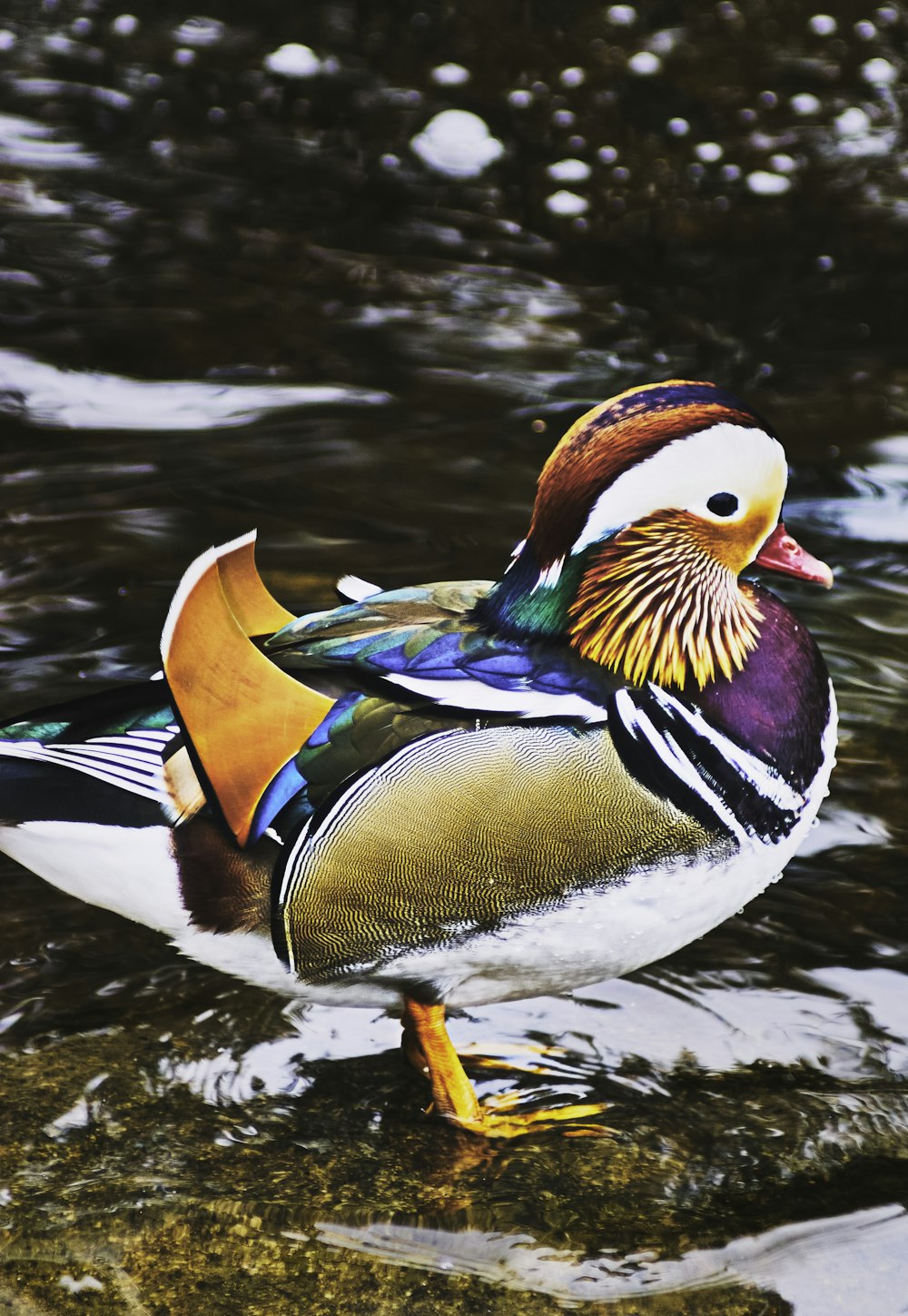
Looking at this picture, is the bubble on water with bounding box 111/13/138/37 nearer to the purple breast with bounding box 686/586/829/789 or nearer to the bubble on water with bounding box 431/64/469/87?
the bubble on water with bounding box 431/64/469/87

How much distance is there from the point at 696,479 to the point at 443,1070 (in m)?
1.26

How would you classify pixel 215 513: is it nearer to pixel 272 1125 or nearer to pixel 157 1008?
pixel 157 1008

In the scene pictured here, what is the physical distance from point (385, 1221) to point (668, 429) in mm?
1499

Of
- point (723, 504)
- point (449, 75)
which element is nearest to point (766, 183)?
point (449, 75)

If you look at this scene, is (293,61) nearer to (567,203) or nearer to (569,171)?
(569,171)

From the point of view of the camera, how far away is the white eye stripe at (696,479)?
3.02 meters

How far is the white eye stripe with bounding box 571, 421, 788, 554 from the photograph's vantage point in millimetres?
3021

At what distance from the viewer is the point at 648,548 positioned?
3.19m

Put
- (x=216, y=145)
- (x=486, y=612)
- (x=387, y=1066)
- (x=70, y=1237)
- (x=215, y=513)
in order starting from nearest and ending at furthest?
1. (x=70, y=1237)
2. (x=486, y=612)
3. (x=387, y=1066)
4. (x=215, y=513)
5. (x=216, y=145)

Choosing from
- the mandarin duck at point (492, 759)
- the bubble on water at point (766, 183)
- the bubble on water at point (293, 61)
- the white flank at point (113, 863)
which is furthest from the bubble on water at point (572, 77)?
the white flank at point (113, 863)

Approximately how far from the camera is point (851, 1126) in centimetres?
334

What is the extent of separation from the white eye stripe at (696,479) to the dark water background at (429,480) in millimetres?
1187

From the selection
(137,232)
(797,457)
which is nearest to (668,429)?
(797,457)

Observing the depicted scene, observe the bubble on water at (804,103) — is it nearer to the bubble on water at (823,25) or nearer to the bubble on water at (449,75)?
the bubble on water at (823,25)
